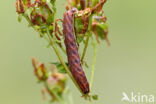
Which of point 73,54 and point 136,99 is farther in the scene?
point 136,99

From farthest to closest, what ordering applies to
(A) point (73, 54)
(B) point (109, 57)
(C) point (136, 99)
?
(B) point (109, 57) < (C) point (136, 99) < (A) point (73, 54)

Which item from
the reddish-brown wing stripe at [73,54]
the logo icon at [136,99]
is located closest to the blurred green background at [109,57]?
the logo icon at [136,99]

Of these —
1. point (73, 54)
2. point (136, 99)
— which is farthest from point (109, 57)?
point (73, 54)

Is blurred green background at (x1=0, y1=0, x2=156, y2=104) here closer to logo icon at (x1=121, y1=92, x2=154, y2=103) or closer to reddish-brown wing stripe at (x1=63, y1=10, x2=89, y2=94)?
logo icon at (x1=121, y1=92, x2=154, y2=103)

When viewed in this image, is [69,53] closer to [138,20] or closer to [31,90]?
Result: [31,90]

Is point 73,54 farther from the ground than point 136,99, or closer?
farther from the ground

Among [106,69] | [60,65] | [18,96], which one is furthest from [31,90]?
[60,65]

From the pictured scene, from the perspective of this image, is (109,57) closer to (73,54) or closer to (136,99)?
(136,99)
